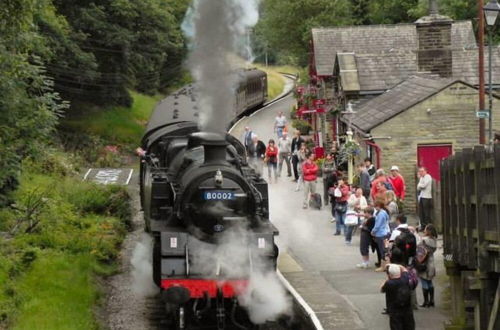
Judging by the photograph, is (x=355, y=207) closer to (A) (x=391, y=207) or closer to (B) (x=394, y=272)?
(A) (x=391, y=207)

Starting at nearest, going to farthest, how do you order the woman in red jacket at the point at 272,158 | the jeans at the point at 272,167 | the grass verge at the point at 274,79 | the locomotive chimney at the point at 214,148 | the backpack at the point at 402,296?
1. the backpack at the point at 402,296
2. the locomotive chimney at the point at 214,148
3. the woman in red jacket at the point at 272,158
4. the jeans at the point at 272,167
5. the grass verge at the point at 274,79

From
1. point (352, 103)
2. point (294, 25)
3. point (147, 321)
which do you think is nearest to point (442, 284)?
point (147, 321)

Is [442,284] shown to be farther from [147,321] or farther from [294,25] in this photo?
[294,25]

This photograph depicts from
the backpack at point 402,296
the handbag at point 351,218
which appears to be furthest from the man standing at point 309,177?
the backpack at point 402,296

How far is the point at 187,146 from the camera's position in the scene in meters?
16.7

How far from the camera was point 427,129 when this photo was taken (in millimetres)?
25156

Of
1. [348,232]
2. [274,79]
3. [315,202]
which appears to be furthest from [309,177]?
[274,79]

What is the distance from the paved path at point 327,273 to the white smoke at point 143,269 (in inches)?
98.5

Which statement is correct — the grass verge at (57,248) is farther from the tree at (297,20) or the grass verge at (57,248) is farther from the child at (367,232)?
the tree at (297,20)

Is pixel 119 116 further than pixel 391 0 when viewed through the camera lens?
No

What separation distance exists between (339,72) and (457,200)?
19291 mm

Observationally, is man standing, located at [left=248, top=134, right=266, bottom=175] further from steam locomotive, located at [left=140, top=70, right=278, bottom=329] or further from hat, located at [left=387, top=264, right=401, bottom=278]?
hat, located at [left=387, top=264, right=401, bottom=278]

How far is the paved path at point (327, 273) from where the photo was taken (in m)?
14.8

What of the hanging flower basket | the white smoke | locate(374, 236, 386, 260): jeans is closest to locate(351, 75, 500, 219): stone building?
the hanging flower basket
